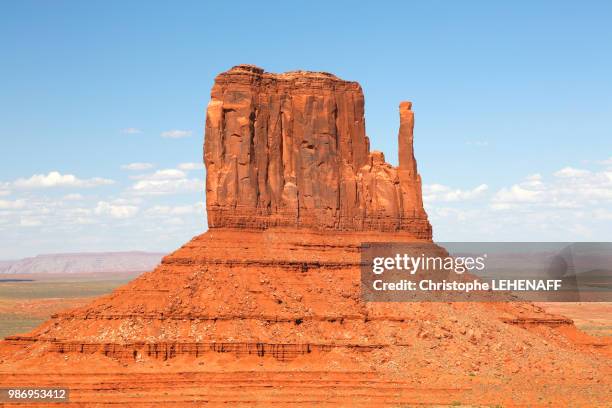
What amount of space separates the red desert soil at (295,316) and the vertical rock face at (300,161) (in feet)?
0.36

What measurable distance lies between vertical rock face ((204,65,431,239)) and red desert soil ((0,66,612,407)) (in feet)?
0.36

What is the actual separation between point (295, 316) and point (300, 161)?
14354 millimetres

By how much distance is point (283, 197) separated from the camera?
3556 inches

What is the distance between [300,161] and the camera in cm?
9106

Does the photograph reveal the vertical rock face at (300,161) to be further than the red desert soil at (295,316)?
Yes

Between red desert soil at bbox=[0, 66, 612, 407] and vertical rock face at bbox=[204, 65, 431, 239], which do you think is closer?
red desert soil at bbox=[0, 66, 612, 407]

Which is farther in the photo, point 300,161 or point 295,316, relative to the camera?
point 300,161

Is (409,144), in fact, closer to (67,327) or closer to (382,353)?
(382,353)

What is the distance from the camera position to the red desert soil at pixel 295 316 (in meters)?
75.9

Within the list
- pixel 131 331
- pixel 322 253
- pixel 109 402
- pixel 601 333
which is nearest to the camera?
pixel 109 402

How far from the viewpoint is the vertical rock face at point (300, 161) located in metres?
88.8

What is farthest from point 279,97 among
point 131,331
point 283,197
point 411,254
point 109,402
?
point 109,402

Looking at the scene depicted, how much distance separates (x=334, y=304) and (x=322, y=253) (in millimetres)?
5531

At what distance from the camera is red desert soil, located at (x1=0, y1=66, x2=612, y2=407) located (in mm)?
75875
